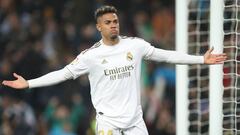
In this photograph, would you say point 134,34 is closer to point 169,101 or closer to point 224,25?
point 169,101

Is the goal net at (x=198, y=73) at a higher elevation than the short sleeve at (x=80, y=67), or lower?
lower

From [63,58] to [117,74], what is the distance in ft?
20.5

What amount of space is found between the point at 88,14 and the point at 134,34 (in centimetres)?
104

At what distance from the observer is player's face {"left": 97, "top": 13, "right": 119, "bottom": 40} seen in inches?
345

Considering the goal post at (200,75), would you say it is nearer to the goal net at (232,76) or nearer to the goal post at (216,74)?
the goal post at (216,74)

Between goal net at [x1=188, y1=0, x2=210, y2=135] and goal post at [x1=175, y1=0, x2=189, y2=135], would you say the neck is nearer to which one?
goal post at [x1=175, y1=0, x2=189, y2=135]

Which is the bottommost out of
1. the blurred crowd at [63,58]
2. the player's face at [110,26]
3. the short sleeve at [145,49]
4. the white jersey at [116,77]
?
the blurred crowd at [63,58]

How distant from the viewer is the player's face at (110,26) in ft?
28.8

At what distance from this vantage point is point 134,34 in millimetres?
14844

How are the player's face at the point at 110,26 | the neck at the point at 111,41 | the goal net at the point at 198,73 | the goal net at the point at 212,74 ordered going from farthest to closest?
the goal net at the point at 198,73 → the goal net at the point at 212,74 → the neck at the point at 111,41 → the player's face at the point at 110,26

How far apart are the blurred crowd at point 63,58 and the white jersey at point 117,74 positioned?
4208mm

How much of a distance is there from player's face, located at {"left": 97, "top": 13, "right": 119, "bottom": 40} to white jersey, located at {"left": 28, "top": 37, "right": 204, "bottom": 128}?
154 millimetres

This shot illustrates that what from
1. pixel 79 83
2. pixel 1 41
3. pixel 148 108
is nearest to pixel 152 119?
pixel 148 108

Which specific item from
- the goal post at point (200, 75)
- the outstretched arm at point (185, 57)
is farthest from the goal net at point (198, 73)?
the outstretched arm at point (185, 57)
